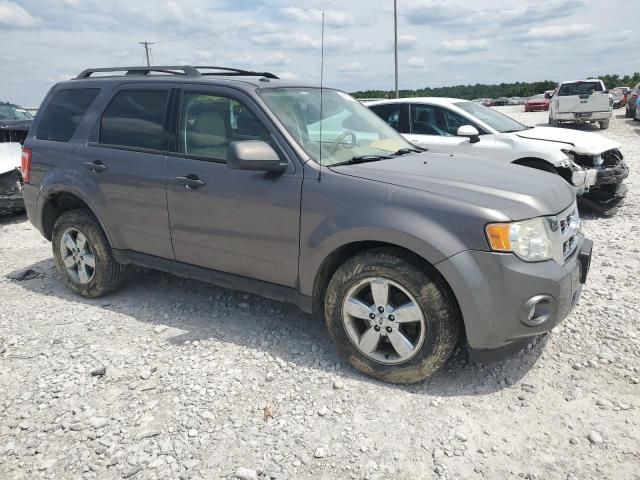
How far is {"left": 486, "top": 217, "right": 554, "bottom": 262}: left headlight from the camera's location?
2.80 meters

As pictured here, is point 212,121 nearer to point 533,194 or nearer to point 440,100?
point 533,194

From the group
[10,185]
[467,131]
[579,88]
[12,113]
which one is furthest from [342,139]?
[579,88]

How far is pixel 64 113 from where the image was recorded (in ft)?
15.4

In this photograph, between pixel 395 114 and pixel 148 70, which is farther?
pixel 395 114

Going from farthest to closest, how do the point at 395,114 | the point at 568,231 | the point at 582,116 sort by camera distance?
the point at 582,116, the point at 395,114, the point at 568,231

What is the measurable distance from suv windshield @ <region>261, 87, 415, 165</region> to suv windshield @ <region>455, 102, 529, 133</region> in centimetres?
370

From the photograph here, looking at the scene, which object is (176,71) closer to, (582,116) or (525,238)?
(525,238)

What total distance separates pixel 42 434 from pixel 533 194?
3.08 meters

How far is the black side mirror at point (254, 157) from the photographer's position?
3.21 m

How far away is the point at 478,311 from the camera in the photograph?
288cm

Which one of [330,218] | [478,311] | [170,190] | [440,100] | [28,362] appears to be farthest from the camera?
[440,100]

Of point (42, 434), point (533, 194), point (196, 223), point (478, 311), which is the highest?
point (533, 194)

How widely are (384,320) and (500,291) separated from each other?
70 centimetres

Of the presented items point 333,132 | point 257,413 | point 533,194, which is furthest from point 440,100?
point 257,413
